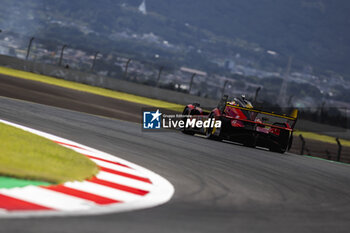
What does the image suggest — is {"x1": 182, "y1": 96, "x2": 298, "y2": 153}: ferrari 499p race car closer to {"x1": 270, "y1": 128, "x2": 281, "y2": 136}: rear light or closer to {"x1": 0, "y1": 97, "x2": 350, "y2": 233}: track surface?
{"x1": 270, "y1": 128, "x2": 281, "y2": 136}: rear light

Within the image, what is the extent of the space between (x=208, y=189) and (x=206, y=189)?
3cm

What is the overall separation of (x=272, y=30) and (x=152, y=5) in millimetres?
33231

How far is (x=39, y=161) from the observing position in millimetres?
7176

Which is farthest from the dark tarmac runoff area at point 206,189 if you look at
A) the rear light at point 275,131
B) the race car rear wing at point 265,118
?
the rear light at point 275,131

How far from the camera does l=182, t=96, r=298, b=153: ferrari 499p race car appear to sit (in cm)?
1470

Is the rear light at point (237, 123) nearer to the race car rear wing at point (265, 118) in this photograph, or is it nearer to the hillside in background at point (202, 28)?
the race car rear wing at point (265, 118)

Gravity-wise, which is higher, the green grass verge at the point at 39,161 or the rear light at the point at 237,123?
the rear light at the point at 237,123

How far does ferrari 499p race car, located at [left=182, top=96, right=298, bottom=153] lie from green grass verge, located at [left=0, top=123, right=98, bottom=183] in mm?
6345

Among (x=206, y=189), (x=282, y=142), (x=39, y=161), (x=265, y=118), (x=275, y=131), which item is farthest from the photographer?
(x=282, y=142)

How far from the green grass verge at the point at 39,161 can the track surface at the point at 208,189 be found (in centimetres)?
113

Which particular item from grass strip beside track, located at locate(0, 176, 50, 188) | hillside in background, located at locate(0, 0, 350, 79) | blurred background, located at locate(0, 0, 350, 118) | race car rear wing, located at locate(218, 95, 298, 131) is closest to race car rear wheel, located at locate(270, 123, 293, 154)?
race car rear wing, located at locate(218, 95, 298, 131)

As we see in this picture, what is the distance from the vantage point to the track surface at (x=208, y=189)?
197 inches

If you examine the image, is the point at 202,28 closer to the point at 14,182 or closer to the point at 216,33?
the point at 216,33
